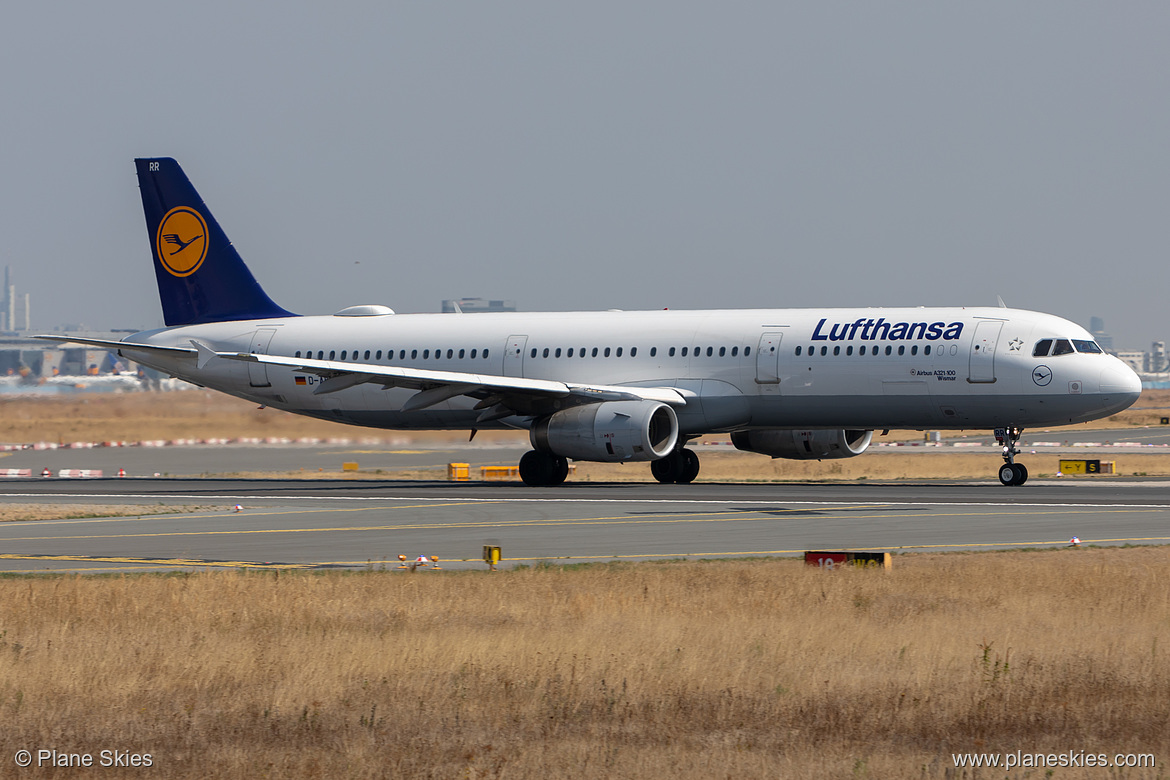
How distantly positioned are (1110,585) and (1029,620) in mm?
2894

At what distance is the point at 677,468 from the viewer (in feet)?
137

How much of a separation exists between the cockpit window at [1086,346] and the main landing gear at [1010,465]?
2623mm

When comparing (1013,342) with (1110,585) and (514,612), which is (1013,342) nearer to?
(1110,585)

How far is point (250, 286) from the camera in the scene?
48.0 m

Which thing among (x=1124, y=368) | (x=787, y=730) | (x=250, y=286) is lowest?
(x=787, y=730)

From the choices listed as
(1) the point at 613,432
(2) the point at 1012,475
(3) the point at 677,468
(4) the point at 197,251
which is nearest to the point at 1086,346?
(2) the point at 1012,475

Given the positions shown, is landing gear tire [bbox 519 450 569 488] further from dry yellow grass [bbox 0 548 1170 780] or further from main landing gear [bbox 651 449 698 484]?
dry yellow grass [bbox 0 548 1170 780]

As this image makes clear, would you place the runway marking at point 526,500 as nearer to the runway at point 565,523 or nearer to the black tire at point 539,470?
the runway at point 565,523

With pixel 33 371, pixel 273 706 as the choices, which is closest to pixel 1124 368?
pixel 273 706

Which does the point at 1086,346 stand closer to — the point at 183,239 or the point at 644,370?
the point at 644,370

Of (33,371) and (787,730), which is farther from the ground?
(33,371)

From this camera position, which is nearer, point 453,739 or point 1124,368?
point 453,739

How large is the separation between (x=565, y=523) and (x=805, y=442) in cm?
1559

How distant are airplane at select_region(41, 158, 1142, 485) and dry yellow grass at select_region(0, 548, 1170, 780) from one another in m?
18.6
